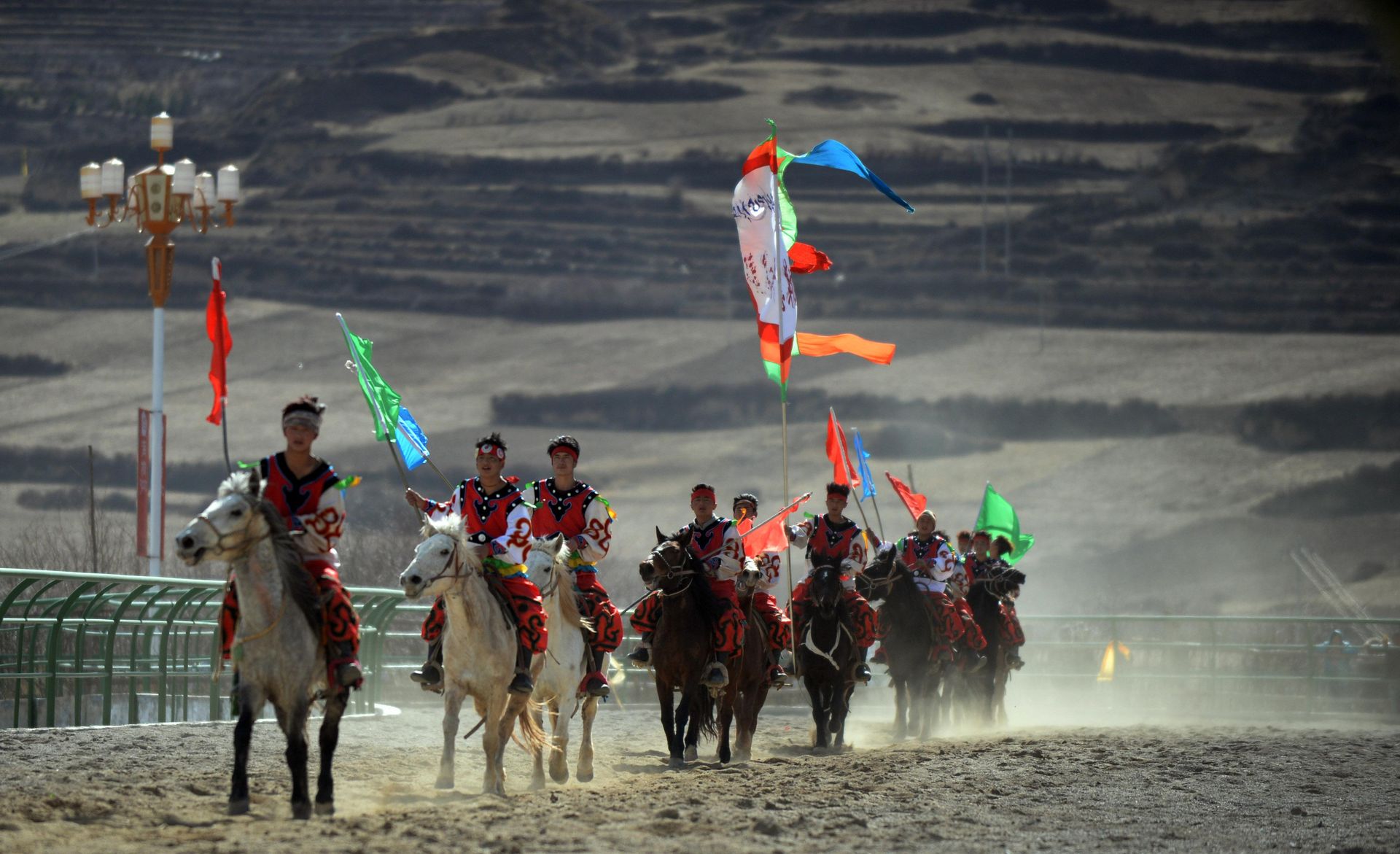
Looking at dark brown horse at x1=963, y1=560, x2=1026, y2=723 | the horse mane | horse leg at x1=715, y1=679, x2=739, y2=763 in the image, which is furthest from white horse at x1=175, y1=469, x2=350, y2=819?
dark brown horse at x1=963, y1=560, x2=1026, y2=723

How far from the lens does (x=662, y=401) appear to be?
99750 millimetres

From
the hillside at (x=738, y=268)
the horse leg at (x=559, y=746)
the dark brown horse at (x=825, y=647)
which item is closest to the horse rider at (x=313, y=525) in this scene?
the horse leg at (x=559, y=746)

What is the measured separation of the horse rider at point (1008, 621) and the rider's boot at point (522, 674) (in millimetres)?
10201

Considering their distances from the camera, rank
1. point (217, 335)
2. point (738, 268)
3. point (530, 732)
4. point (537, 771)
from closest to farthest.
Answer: point (530, 732) → point (537, 771) → point (217, 335) → point (738, 268)

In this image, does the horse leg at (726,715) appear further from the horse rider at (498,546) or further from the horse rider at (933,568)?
the horse rider at (933,568)

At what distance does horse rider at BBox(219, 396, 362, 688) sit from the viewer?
12.2 metres

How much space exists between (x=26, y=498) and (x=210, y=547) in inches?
2923

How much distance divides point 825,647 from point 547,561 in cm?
448

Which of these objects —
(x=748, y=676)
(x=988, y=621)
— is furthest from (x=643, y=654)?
(x=988, y=621)

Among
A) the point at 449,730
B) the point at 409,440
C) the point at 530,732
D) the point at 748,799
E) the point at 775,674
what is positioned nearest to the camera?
the point at 748,799

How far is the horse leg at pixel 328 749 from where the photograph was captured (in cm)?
1217

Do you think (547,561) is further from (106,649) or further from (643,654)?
(106,649)

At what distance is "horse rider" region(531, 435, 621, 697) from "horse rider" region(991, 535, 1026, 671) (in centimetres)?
863

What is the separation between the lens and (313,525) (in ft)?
40.1
